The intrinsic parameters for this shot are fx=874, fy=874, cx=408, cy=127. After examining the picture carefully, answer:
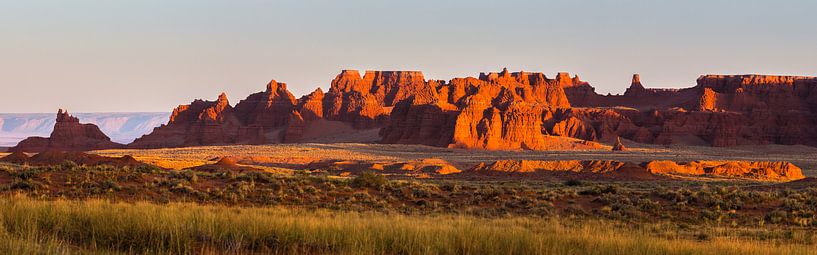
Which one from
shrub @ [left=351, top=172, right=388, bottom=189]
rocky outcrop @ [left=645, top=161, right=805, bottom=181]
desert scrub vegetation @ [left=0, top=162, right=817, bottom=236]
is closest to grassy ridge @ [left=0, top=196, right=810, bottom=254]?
desert scrub vegetation @ [left=0, top=162, right=817, bottom=236]

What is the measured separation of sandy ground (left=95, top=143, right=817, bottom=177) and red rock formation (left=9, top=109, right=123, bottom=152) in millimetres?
15378

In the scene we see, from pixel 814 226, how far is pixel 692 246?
34.5 feet

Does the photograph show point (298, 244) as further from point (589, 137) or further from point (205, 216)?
point (589, 137)

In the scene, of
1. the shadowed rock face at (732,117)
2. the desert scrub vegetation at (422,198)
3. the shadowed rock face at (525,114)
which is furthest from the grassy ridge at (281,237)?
the shadowed rock face at (732,117)

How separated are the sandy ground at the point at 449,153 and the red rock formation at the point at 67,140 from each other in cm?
1538

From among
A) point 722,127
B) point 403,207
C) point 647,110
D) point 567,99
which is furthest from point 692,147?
point 403,207

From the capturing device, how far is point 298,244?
12.2 m

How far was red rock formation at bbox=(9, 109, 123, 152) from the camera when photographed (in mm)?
131000

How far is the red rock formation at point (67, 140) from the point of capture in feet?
430

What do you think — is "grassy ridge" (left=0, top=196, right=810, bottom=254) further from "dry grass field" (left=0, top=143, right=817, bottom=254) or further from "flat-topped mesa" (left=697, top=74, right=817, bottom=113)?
"flat-topped mesa" (left=697, top=74, right=817, bottom=113)

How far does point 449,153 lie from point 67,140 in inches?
2471

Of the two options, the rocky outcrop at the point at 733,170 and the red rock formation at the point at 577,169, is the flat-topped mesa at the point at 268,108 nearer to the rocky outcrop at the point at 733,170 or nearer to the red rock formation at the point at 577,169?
the red rock formation at the point at 577,169

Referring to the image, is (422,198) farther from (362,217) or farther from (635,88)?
(635,88)

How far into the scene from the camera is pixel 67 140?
134875 mm
